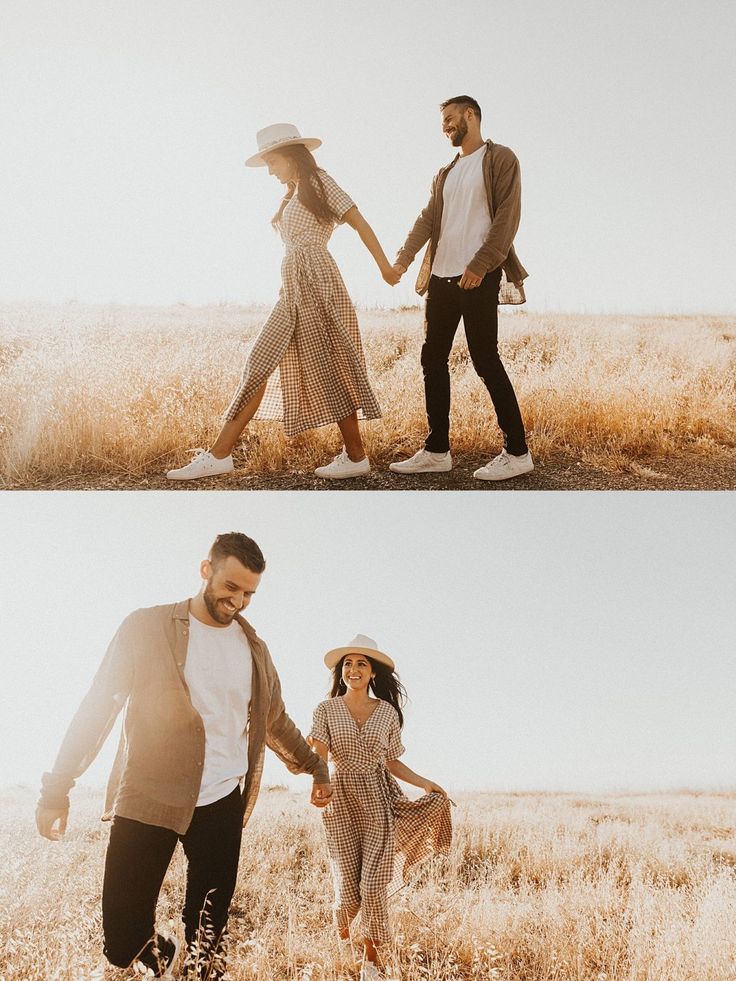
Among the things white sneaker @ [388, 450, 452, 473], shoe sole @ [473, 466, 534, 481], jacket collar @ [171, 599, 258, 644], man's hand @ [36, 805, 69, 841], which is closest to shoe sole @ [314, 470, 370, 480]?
white sneaker @ [388, 450, 452, 473]

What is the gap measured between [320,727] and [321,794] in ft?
1.39

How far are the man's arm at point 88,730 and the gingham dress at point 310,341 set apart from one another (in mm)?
2138

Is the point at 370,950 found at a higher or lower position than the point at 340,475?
lower

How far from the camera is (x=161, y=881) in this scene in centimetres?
343

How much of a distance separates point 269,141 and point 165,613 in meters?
3.06

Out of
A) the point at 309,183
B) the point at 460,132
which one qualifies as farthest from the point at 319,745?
the point at 460,132

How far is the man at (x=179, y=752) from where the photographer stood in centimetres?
333

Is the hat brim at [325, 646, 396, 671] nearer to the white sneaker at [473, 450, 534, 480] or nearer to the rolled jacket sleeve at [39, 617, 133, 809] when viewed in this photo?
the rolled jacket sleeve at [39, 617, 133, 809]

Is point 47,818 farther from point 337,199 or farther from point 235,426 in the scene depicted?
point 337,199

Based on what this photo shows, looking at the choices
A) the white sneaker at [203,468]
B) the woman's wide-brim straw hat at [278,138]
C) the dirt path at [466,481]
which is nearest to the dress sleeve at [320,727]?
the dirt path at [466,481]

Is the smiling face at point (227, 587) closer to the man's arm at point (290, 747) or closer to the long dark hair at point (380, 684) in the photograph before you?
the man's arm at point (290, 747)

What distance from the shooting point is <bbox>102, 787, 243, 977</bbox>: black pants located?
3.32m

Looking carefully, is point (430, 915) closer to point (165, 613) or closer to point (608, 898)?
point (608, 898)

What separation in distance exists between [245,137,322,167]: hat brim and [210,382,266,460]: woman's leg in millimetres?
1361
